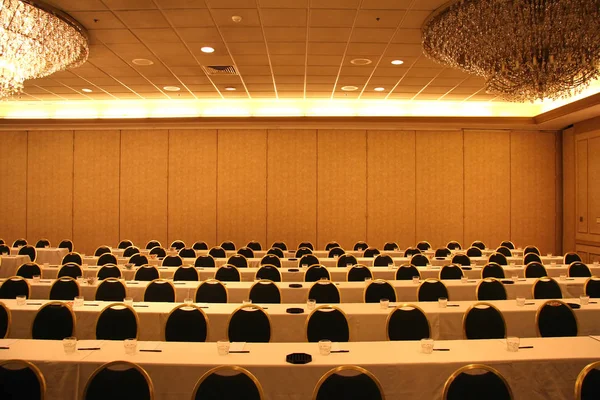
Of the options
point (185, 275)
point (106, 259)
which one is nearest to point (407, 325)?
point (185, 275)

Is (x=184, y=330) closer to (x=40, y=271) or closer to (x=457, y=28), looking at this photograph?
(x=40, y=271)

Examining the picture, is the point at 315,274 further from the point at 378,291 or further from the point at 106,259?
the point at 106,259

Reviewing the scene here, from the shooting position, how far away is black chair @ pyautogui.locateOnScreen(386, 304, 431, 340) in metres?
4.88

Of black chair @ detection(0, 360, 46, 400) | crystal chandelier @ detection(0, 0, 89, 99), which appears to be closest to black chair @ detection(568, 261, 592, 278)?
black chair @ detection(0, 360, 46, 400)

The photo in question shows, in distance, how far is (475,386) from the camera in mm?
2941

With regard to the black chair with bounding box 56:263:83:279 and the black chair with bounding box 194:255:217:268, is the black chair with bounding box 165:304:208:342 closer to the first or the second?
the black chair with bounding box 56:263:83:279

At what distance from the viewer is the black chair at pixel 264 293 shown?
20.9 ft

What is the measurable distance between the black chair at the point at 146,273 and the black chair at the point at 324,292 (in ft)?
9.81

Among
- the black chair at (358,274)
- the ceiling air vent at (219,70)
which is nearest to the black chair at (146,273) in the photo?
the black chair at (358,274)

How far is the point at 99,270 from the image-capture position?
8.13 metres

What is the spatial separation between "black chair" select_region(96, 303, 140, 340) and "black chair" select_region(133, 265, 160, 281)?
3.04 meters

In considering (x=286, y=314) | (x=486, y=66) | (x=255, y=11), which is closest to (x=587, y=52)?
(x=486, y=66)

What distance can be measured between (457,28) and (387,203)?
783 centimetres

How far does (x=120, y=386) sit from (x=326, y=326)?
7.47ft
